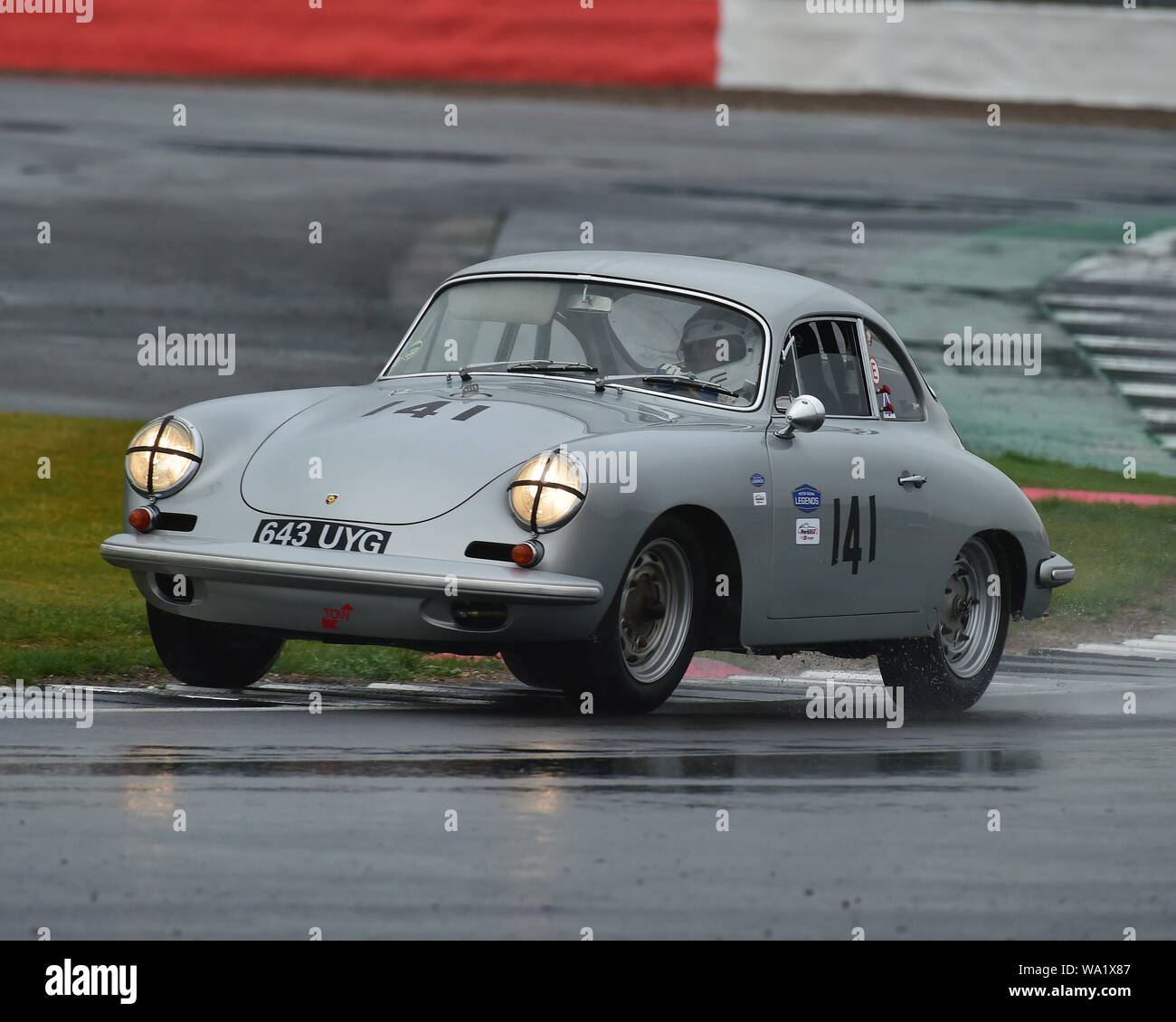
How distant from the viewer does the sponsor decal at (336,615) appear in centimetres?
783

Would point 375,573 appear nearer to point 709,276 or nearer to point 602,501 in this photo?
point 602,501

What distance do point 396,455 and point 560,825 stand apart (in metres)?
2.39

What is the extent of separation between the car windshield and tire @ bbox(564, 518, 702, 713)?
85 centimetres

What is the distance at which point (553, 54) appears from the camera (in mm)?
26828

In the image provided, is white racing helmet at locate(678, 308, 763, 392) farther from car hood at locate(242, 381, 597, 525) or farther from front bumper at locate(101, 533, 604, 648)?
front bumper at locate(101, 533, 604, 648)

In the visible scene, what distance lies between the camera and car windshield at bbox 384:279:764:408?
9.02 m

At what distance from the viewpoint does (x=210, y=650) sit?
884cm

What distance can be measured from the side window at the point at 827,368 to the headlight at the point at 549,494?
5.09 feet

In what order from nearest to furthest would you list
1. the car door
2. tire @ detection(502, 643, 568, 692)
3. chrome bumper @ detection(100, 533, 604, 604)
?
chrome bumper @ detection(100, 533, 604, 604) < tire @ detection(502, 643, 568, 692) < the car door

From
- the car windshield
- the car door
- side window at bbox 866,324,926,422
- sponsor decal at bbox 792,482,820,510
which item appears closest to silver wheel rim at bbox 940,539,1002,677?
the car door

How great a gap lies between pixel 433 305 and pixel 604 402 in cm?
141

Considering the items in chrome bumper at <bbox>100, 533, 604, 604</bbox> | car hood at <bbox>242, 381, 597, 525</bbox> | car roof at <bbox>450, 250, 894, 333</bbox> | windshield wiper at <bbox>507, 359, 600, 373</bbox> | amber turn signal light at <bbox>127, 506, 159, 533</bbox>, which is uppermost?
car roof at <bbox>450, 250, 894, 333</bbox>
